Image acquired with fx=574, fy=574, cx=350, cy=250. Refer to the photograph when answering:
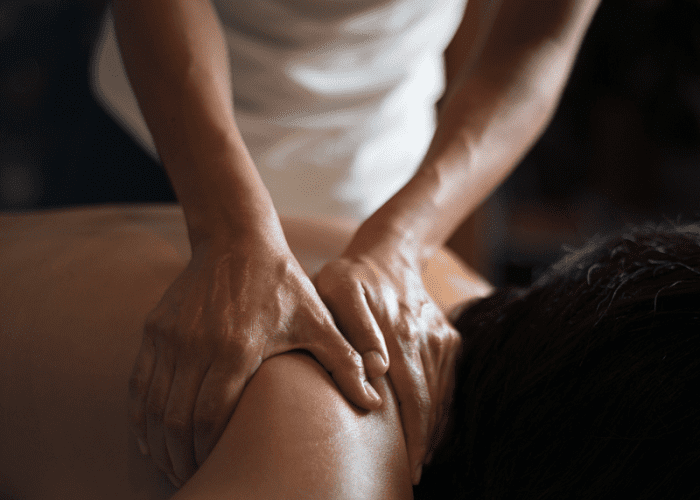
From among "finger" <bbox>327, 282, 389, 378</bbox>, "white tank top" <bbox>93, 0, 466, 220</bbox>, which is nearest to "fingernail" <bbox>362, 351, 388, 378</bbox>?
"finger" <bbox>327, 282, 389, 378</bbox>

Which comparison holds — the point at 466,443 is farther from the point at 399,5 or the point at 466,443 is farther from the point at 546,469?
the point at 399,5

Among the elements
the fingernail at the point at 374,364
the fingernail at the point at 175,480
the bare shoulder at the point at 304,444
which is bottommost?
the fingernail at the point at 175,480

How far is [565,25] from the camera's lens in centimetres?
84

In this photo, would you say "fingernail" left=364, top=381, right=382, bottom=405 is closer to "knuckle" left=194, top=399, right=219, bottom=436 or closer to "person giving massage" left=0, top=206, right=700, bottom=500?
"person giving massage" left=0, top=206, right=700, bottom=500

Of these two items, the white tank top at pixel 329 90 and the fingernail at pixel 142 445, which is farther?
the white tank top at pixel 329 90

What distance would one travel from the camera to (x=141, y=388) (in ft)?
1.76

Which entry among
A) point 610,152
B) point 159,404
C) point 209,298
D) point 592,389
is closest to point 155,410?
point 159,404

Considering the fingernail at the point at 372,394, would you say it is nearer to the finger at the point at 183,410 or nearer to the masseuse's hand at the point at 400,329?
the masseuse's hand at the point at 400,329

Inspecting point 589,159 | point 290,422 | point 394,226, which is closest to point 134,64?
point 394,226

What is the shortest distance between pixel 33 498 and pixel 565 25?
3.02 feet

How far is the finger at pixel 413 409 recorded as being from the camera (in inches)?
20.9

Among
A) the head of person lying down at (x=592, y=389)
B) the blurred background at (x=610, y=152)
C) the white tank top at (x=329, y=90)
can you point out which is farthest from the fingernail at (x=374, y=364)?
the blurred background at (x=610, y=152)

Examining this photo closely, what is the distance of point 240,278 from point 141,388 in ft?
0.46

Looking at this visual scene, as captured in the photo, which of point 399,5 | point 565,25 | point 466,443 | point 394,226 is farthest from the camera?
point 399,5
